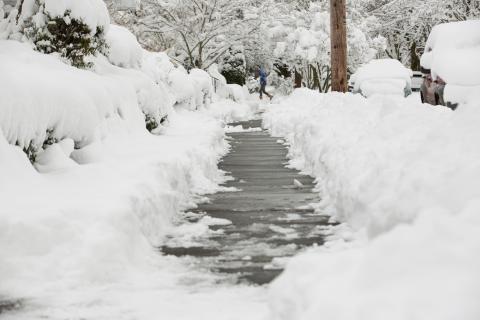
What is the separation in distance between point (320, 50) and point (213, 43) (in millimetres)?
7071

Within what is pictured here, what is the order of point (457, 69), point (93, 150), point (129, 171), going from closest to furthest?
point (129, 171), point (93, 150), point (457, 69)

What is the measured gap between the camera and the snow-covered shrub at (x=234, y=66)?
138 ft

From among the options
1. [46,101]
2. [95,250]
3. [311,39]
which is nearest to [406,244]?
[95,250]

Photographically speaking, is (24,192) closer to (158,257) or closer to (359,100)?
(158,257)

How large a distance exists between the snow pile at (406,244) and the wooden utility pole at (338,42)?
10.9m

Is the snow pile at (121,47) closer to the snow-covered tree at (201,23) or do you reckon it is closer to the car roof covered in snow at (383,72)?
the car roof covered in snow at (383,72)

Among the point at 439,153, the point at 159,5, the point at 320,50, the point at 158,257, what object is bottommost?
the point at 158,257

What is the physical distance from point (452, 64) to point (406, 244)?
11160 mm

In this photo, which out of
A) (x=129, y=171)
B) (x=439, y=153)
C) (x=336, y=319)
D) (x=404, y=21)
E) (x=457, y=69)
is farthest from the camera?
(x=404, y=21)

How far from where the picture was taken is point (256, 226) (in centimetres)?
735

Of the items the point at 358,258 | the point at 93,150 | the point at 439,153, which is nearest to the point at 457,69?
the point at 93,150

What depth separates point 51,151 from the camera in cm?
814

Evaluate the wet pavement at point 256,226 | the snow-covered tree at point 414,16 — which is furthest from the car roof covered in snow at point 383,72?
the wet pavement at point 256,226

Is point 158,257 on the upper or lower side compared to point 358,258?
lower
